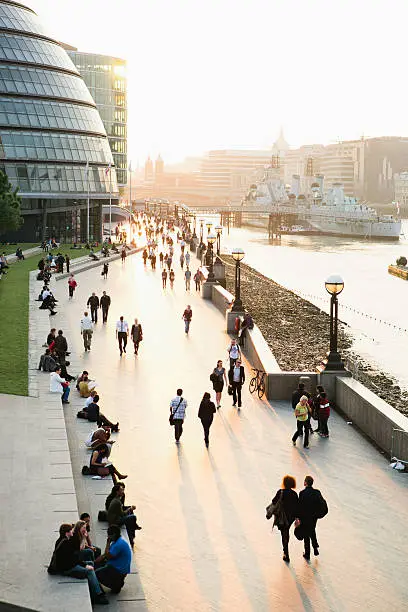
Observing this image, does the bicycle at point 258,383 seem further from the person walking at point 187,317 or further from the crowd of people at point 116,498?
the person walking at point 187,317

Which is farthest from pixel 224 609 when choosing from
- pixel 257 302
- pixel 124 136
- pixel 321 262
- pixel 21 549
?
pixel 124 136

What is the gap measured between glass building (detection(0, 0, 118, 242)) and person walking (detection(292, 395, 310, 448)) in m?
64.8

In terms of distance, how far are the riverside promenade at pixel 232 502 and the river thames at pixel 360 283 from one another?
11.6 metres

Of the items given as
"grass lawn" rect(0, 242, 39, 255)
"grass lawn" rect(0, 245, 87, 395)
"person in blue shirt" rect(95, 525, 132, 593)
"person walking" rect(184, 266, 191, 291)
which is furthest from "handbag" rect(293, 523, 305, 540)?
"grass lawn" rect(0, 242, 39, 255)

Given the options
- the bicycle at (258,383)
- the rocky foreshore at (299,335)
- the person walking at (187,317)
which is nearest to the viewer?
the bicycle at (258,383)

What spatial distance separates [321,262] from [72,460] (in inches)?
3790

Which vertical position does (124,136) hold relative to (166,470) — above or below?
above

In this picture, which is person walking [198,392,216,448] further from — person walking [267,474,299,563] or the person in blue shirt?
the person in blue shirt

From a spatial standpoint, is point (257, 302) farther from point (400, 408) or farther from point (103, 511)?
point (103, 511)

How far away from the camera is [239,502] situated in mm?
15266

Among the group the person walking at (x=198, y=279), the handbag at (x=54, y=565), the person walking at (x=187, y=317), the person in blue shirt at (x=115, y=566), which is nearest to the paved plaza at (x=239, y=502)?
the person in blue shirt at (x=115, y=566)

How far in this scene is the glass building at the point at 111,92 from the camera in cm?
14475

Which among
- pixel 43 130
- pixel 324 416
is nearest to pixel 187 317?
pixel 324 416

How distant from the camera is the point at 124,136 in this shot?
15150cm
